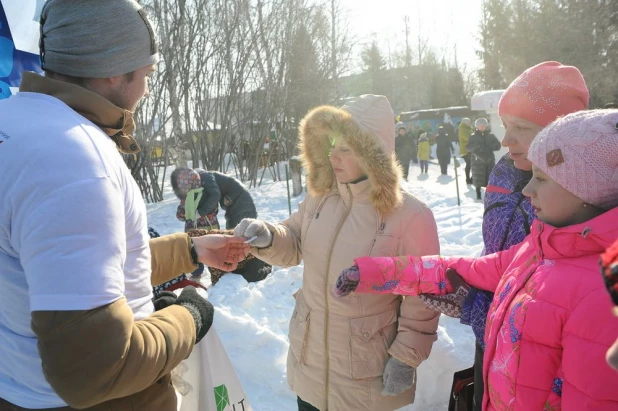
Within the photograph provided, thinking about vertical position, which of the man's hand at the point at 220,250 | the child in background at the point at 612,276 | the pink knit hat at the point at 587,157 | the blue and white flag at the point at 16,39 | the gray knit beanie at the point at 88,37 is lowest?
the man's hand at the point at 220,250

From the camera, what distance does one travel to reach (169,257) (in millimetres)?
1845

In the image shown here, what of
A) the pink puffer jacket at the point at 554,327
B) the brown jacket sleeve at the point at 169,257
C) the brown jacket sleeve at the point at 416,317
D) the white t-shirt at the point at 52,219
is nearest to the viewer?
the white t-shirt at the point at 52,219

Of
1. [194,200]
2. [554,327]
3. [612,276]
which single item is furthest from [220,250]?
[194,200]

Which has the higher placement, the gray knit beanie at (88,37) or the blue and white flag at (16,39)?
the blue and white flag at (16,39)

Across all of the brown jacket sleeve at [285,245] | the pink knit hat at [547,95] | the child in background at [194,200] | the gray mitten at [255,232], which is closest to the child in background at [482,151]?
the child in background at [194,200]

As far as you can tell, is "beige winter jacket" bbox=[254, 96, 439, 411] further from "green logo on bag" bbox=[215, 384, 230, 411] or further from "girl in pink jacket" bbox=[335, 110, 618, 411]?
"girl in pink jacket" bbox=[335, 110, 618, 411]

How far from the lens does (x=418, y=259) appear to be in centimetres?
202

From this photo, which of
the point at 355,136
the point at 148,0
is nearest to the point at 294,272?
the point at 355,136

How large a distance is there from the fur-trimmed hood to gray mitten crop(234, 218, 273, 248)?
37 cm

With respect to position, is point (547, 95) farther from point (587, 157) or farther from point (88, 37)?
point (88, 37)

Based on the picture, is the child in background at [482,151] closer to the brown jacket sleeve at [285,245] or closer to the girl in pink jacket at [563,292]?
the brown jacket sleeve at [285,245]

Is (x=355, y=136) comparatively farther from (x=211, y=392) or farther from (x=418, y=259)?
(x=211, y=392)

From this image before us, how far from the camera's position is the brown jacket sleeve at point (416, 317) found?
2115mm

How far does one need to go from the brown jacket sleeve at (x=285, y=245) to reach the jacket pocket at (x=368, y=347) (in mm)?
549
